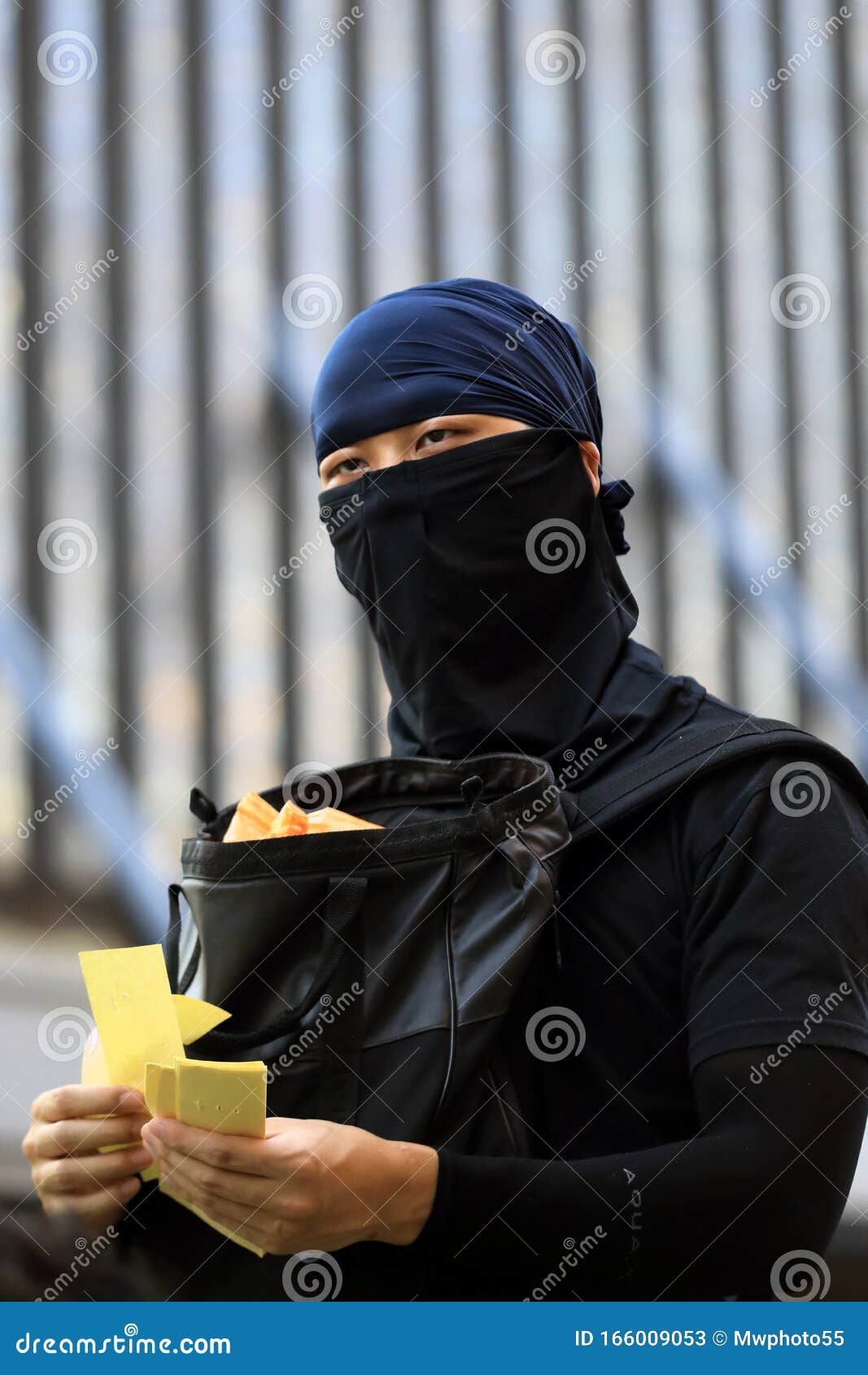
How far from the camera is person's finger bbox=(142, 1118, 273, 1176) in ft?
2.15

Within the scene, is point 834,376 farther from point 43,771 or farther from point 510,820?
point 510,820

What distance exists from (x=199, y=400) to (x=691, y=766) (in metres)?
1.68

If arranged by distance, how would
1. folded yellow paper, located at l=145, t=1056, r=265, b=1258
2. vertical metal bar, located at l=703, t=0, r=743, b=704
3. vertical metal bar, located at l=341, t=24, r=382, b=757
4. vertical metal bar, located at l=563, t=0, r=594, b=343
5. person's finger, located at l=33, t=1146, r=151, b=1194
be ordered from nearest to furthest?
folded yellow paper, located at l=145, t=1056, r=265, b=1258 → person's finger, located at l=33, t=1146, r=151, b=1194 → vertical metal bar, located at l=341, t=24, r=382, b=757 → vertical metal bar, located at l=563, t=0, r=594, b=343 → vertical metal bar, located at l=703, t=0, r=743, b=704

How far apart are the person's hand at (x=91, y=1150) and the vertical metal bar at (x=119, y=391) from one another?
1.40 metres

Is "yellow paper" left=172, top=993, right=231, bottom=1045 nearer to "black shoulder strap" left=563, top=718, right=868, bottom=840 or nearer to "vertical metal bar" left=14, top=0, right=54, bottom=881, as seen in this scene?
"black shoulder strap" left=563, top=718, right=868, bottom=840

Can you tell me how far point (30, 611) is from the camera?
7.00ft

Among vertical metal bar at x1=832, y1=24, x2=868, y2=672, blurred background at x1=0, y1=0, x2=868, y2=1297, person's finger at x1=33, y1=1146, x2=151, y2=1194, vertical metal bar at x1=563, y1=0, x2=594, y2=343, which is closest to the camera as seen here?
person's finger at x1=33, y1=1146, x2=151, y2=1194

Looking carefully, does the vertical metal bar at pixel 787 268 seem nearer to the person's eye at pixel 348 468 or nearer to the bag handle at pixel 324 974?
the person's eye at pixel 348 468

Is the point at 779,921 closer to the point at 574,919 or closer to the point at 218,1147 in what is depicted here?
the point at 574,919

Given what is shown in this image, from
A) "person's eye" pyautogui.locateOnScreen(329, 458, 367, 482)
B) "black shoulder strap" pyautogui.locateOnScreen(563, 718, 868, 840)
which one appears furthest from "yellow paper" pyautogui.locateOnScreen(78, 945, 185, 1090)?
"person's eye" pyautogui.locateOnScreen(329, 458, 367, 482)

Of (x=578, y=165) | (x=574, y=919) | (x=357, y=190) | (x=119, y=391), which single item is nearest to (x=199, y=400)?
(x=119, y=391)

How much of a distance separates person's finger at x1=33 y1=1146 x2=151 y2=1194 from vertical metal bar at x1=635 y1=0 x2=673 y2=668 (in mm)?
1878

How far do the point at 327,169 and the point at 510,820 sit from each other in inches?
73.9

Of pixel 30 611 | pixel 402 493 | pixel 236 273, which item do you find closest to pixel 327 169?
pixel 236 273
